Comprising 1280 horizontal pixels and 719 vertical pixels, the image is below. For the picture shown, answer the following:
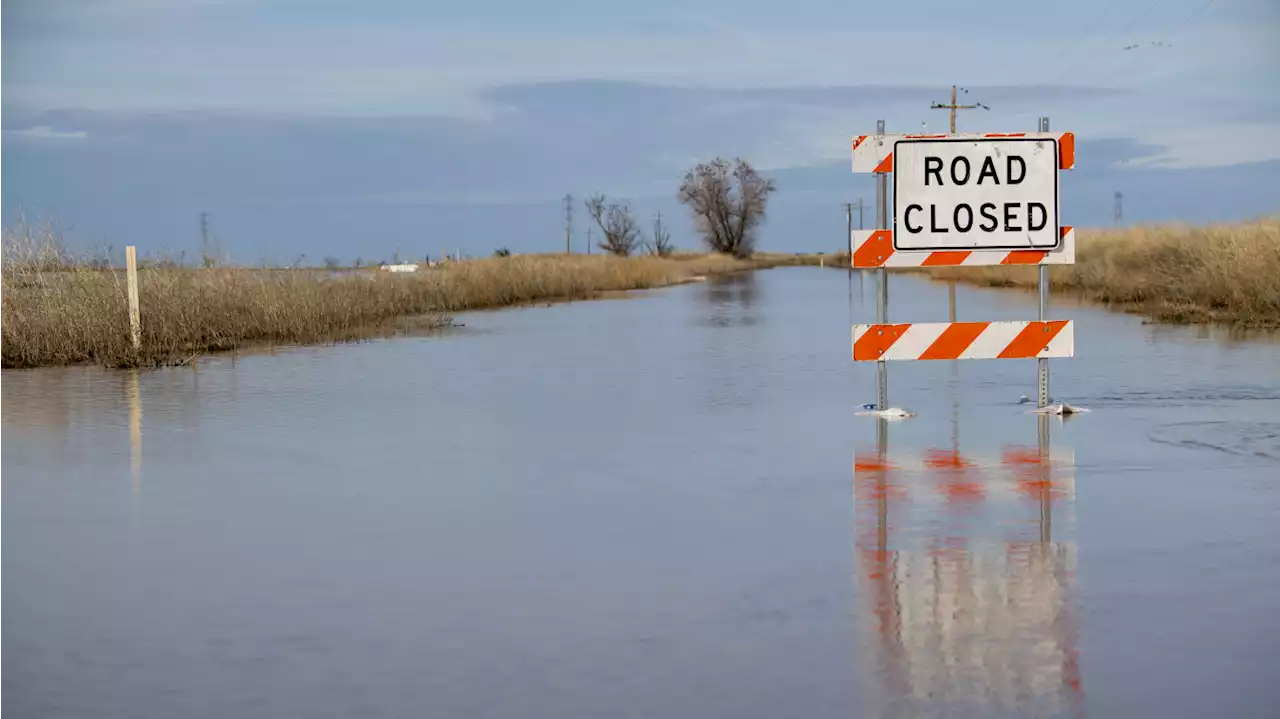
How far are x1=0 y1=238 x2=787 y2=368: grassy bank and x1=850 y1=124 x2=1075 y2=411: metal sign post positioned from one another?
36.4 feet

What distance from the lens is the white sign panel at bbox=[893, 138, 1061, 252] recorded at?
15133mm

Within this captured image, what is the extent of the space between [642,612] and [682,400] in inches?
394

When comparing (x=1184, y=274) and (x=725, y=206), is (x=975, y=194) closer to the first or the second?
(x=1184, y=274)

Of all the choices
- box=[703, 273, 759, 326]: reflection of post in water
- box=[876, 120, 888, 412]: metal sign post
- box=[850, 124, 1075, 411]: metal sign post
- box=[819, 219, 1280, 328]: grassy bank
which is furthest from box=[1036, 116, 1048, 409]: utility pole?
box=[703, 273, 759, 326]: reflection of post in water

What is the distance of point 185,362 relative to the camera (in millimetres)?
22344

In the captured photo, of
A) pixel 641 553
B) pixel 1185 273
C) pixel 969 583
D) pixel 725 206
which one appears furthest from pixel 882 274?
pixel 725 206

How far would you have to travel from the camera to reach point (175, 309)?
84.7 ft

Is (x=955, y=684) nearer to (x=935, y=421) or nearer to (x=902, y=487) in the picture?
(x=902, y=487)

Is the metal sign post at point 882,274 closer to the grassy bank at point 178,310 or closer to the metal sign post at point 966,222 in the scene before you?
the metal sign post at point 966,222

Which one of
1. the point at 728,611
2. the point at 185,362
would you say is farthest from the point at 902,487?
the point at 185,362

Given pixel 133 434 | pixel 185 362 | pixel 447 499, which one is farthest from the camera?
pixel 185 362

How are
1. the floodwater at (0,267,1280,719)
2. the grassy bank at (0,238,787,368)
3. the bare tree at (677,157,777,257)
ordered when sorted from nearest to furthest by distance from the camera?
the floodwater at (0,267,1280,719)
the grassy bank at (0,238,787,368)
the bare tree at (677,157,777,257)

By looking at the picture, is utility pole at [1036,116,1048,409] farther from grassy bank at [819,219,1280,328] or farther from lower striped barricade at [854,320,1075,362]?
grassy bank at [819,219,1280,328]

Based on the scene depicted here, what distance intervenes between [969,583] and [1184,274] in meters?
30.8
